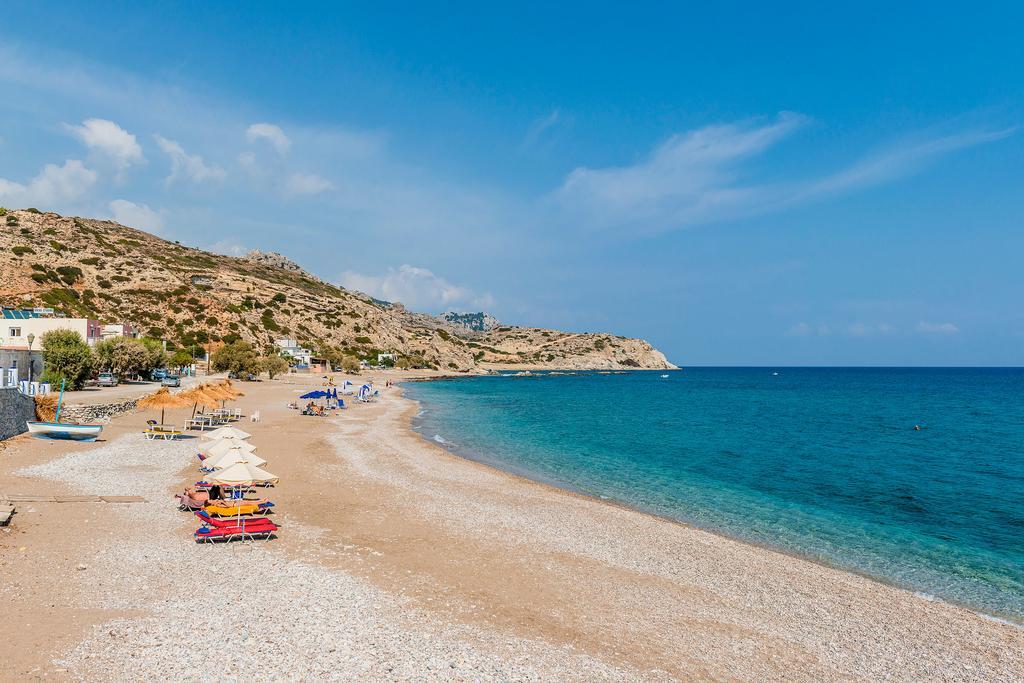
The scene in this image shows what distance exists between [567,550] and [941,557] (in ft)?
34.3

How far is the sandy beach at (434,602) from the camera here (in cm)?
830

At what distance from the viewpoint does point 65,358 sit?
125 ft

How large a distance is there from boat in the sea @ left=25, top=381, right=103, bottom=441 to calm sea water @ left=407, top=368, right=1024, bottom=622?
16.5m

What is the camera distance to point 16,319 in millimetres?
44125

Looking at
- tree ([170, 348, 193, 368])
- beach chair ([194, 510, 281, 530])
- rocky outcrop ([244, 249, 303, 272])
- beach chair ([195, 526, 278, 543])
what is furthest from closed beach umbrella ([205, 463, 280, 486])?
rocky outcrop ([244, 249, 303, 272])

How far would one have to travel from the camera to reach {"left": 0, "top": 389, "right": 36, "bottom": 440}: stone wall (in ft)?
72.0

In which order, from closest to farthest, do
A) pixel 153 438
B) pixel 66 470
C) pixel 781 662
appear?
pixel 781 662 → pixel 66 470 → pixel 153 438

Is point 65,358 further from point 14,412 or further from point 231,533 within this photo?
point 231,533

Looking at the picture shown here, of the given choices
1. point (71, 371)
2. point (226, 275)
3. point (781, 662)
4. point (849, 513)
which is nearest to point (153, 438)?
point (71, 371)

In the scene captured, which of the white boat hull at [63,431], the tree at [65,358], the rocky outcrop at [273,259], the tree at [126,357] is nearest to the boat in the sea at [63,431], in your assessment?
the white boat hull at [63,431]

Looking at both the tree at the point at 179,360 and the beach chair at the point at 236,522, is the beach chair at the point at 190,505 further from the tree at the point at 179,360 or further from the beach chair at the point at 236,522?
the tree at the point at 179,360

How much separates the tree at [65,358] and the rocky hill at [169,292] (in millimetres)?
32504

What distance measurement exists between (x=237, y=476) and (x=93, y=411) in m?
21.6

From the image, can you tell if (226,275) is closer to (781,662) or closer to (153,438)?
(153,438)
